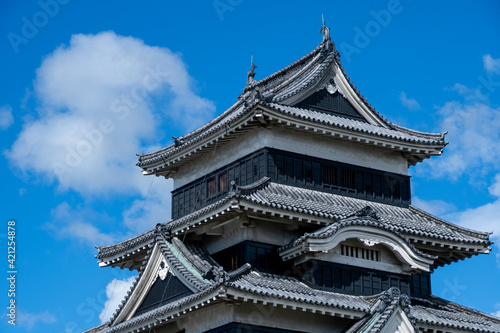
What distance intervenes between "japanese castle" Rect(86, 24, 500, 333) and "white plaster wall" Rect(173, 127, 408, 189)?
0.05 meters

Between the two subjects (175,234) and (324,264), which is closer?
(324,264)

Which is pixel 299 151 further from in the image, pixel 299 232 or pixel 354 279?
pixel 354 279

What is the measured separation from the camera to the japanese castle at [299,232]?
29.1 meters

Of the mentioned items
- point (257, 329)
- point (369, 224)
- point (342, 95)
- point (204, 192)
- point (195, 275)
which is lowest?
point (257, 329)

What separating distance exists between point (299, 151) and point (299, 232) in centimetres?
338

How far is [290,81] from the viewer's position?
35.9 m

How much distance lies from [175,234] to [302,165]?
5704mm

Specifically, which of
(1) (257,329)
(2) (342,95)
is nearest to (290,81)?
(2) (342,95)

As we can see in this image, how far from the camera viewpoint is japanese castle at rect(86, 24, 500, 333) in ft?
95.5

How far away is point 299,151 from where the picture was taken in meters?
33.5

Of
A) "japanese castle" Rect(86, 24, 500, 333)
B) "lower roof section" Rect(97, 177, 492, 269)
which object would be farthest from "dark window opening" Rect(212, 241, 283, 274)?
"lower roof section" Rect(97, 177, 492, 269)

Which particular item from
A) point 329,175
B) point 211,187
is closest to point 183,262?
point 211,187

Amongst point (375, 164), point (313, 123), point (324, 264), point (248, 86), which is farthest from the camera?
point (248, 86)

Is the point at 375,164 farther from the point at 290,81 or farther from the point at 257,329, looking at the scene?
the point at 257,329
